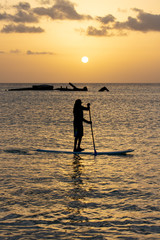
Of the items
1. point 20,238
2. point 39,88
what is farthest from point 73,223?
point 39,88

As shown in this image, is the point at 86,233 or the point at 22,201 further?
the point at 22,201

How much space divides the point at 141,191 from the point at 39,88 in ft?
525

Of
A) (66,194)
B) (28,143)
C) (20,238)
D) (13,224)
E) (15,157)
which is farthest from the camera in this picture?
(28,143)

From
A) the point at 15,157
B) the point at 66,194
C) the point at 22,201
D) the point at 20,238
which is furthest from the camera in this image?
the point at 15,157

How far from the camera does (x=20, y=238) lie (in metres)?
6.08

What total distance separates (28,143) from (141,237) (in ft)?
41.9

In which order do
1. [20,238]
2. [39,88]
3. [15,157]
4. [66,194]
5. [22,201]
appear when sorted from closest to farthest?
[20,238] → [22,201] → [66,194] → [15,157] → [39,88]

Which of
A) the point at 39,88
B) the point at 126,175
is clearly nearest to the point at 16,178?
the point at 126,175

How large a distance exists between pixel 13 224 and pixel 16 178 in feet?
12.1

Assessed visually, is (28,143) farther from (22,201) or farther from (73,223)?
(73,223)

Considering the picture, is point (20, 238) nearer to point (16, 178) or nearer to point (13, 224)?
point (13, 224)

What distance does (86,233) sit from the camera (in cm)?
631

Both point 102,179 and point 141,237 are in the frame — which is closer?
point 141,237

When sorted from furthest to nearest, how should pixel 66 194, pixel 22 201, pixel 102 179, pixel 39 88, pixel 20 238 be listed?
1. pixel 39 88
2. pixel 102 179
3. pixel 66 194
4. pixel 22 201
5. pixel 20 238
